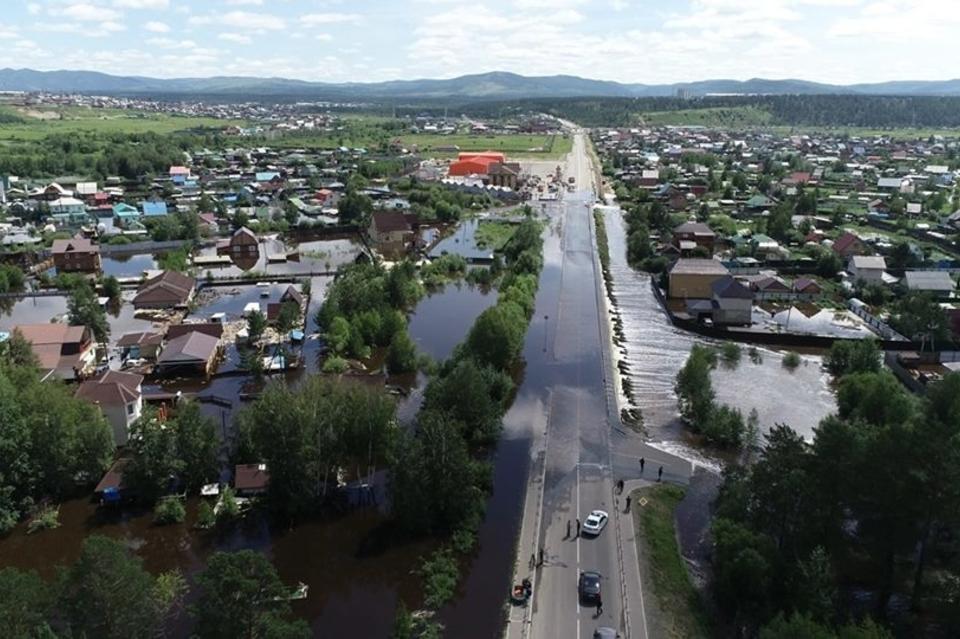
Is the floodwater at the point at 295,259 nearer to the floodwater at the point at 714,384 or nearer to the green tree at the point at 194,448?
the floodwater at the point at 714,384

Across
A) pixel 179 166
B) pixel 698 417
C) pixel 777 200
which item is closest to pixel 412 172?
pixel 179 166

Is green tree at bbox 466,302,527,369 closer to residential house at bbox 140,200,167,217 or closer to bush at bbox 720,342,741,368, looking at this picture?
bush at bbox 720,342,741,368

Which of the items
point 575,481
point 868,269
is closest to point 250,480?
point 575,481

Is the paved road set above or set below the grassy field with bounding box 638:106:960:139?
below

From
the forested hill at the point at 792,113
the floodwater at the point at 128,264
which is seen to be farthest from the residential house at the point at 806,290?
the forested hill at the point at 792,113

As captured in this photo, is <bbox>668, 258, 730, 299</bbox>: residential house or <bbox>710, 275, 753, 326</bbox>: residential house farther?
<bbox>668, 258, 730, 299</bbox>: residential house

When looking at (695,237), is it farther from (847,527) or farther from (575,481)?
(847,527)

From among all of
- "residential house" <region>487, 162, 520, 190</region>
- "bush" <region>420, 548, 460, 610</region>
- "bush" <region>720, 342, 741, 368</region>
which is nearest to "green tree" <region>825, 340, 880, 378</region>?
"bush" <region>720, 342, 741, 368</region>
